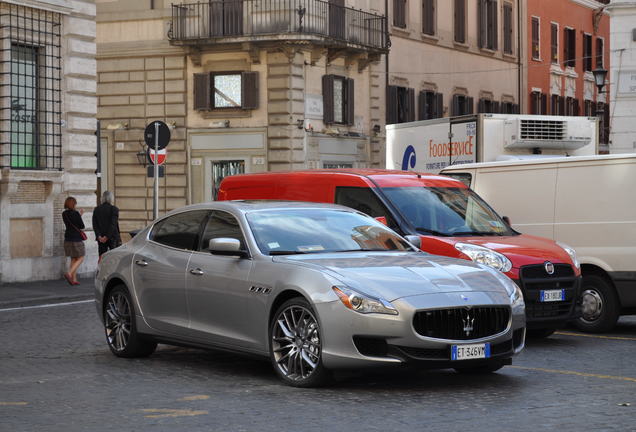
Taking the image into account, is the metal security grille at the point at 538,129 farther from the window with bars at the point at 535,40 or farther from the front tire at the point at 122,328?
the window with bars at the point at 535,40

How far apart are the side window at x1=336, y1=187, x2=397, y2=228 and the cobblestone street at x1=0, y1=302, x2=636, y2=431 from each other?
2.18m

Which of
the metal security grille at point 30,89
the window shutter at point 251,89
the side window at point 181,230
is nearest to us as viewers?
the side window at point 181,230

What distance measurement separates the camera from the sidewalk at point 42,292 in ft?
61.5

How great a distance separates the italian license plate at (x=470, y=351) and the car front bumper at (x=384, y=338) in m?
0.03

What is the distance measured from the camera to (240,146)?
37.1 meters

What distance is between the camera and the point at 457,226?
1329 cm

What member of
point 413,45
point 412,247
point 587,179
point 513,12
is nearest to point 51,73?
point 587,179

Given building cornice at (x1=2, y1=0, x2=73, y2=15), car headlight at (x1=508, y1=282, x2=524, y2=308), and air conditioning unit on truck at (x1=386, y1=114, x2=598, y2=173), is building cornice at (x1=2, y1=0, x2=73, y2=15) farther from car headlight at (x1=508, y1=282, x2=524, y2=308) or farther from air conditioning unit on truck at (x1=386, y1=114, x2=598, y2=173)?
car headlight at (x1=508, y1=282, x2=524, y2=308)

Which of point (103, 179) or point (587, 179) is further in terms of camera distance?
point (103, 179)

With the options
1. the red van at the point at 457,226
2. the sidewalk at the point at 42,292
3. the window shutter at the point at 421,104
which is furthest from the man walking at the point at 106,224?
the window shutter at the point at 421,104

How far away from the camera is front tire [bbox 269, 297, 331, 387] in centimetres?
916

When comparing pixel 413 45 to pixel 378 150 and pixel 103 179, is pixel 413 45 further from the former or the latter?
pixel 103 179

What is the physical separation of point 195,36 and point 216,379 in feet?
92.3

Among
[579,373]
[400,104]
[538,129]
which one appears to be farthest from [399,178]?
[400,104]
